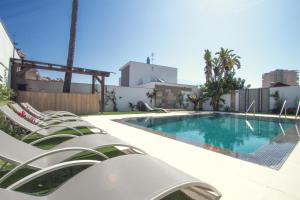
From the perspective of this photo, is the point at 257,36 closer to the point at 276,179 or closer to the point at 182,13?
the point at 182,13

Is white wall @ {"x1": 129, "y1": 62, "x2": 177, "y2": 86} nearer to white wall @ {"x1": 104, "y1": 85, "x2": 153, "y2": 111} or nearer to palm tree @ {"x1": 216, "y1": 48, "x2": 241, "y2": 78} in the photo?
white wall @ {"x1": 104, "y1": 85, "x2": 153, "y2": 111}

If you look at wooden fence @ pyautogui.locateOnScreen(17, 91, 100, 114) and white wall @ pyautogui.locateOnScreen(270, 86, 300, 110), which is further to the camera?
white wall @ pyautogui.locateOnScreen(270, 86, 300, 110)

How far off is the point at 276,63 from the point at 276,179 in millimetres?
28374

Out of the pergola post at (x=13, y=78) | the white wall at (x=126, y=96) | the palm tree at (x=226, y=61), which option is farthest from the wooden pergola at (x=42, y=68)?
the palm tree at (x=226, y=61)

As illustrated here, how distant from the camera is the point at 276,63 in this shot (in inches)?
1082

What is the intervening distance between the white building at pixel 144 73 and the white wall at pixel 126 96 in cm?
855

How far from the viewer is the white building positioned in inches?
1248

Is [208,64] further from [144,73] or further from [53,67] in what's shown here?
[53,67]

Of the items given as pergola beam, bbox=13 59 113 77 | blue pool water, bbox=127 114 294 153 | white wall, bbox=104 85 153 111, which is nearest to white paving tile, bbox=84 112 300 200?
blue pool water, bbox=127 114 294 153

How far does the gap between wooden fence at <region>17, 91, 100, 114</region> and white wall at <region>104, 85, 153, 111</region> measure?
430 cm

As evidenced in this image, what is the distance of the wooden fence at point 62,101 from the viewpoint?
1399 cm

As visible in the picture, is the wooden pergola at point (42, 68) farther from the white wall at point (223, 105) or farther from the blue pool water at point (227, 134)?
the white wall at point (223, 105)

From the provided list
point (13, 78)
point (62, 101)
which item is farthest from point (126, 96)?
point (13, 78)

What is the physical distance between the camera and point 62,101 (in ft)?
49.6
